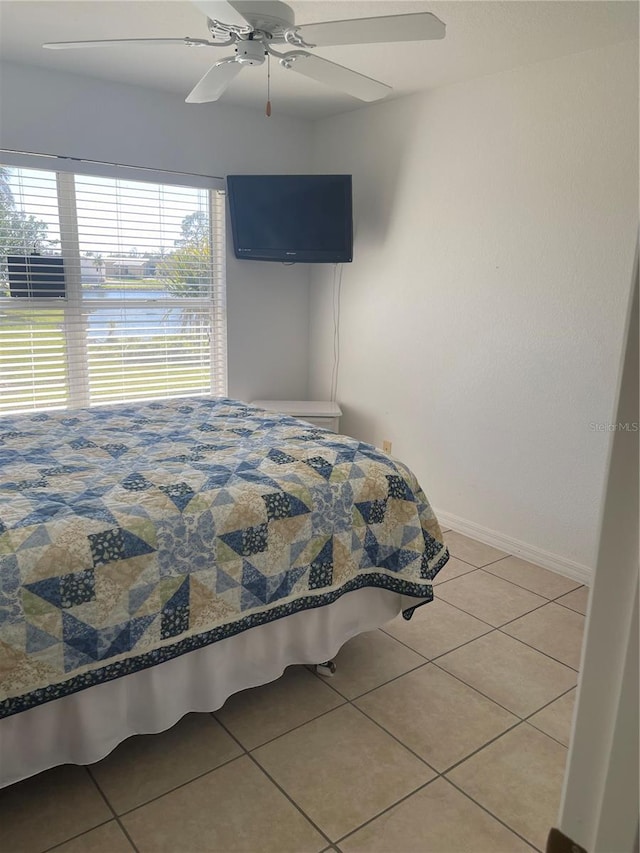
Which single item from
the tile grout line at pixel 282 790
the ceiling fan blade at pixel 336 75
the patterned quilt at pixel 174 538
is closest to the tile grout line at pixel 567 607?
the patterned quilt at pixel 174 538

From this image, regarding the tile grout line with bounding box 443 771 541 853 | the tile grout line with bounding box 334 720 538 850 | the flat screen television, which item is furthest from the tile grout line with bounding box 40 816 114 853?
the flat screen television

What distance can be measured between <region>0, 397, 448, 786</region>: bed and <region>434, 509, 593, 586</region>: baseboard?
1.14 meters

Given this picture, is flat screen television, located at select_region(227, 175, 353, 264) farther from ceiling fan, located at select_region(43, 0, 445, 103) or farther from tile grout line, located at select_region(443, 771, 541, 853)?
tile grout line, located at select_region(443, 771, 541, 853)

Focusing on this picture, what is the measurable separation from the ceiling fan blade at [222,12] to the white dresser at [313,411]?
236 centimetres

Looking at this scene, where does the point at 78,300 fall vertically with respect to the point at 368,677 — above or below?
above

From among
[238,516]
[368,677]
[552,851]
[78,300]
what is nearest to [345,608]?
[368,677]

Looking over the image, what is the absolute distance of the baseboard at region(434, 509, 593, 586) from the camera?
3207mm

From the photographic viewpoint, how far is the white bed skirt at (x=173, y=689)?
1669mm

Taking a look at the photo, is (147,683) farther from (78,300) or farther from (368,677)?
(78,300)

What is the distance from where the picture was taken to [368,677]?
2.36 m

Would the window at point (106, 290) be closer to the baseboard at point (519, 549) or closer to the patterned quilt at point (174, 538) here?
the patterned quilt at point (174, 538)

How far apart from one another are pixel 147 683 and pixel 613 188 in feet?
8.99

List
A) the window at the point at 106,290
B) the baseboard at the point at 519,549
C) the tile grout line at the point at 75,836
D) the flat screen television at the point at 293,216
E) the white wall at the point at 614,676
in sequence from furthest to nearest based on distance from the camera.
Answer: the flat screen television at the point at 293,216 → the window at the point at 106,290 → the baseboard at the point at 519,549 → the tile grout line at the point at 75,836 → the white wall at the point at 614,676

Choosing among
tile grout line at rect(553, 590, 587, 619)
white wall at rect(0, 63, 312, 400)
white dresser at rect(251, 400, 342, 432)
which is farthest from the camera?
white dresser at rect(251, 400, 342, 432)
